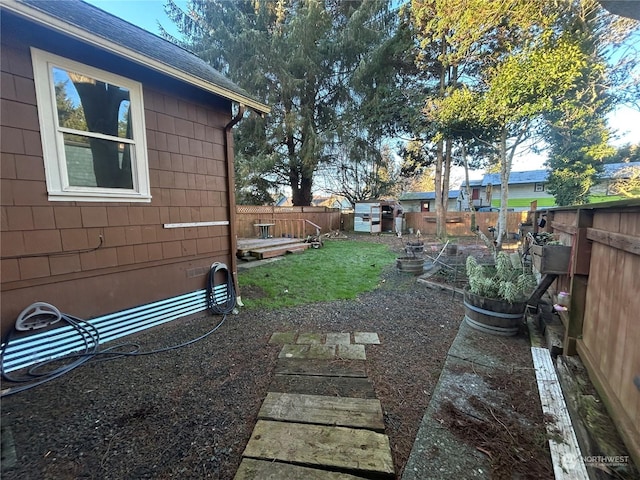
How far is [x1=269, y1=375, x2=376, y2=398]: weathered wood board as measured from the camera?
6.93 feet

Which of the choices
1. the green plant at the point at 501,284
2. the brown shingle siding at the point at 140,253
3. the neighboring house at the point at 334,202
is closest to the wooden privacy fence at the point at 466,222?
the neighboring house at the point at 334,202

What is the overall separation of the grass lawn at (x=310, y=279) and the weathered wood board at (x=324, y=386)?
1859mm

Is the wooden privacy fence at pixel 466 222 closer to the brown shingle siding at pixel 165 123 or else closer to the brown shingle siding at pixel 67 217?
the brown shingle siding at pixel 165 123

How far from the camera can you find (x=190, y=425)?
1.80 m

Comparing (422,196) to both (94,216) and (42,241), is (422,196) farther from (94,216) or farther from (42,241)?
(42,241)

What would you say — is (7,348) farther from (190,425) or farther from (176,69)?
(176,69)

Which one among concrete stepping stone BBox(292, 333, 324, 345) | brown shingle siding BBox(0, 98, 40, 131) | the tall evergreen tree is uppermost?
the tall evergreen tree

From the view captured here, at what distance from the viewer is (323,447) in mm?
1590

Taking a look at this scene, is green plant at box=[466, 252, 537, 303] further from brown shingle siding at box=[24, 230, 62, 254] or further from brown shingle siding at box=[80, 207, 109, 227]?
brown shingle siding at box=[24, 230, 62, 254]

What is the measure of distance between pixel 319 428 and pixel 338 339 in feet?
4.33

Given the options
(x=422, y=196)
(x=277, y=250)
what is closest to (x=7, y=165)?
(x=277, y=250)

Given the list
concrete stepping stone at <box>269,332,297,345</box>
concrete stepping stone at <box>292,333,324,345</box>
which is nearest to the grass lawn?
concrete stepping stone at <box>269,332,297,345</box>

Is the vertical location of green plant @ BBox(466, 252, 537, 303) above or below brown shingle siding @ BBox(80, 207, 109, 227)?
below

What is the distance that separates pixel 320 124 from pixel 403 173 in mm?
5567
